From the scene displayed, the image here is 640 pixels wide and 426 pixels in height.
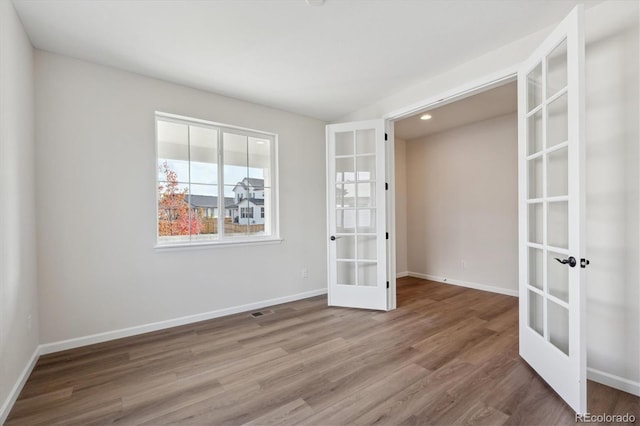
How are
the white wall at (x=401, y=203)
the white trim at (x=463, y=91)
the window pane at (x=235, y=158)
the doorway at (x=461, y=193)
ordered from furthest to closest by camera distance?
1. the white wall at (x=401, y=203)
2. the doorway at (x=461, y=193)
3. the window pane at (x=235, y=158)
4. the white trim at (x=463, y=91)

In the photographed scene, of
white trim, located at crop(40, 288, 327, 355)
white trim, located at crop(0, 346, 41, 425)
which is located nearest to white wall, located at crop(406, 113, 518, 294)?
white trim, located at crop(40, 288, 327, 355)

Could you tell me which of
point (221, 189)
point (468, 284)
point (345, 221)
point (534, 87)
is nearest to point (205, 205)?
point (221, 189)

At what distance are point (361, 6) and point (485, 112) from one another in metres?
2.90

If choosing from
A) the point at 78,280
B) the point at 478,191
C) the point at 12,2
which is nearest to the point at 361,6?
the point at 12,2

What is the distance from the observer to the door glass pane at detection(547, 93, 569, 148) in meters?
1.88

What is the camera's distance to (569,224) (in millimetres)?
1702

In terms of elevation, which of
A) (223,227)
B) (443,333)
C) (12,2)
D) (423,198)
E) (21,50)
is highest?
(12,2)

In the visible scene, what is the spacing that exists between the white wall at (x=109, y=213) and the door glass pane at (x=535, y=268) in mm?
2934

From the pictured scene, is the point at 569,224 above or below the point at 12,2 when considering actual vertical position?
below

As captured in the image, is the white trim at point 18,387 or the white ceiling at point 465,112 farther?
the white ceiling at point 465,112

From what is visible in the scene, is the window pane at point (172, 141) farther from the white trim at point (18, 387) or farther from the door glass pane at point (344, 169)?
the white trim at point (18, 387)

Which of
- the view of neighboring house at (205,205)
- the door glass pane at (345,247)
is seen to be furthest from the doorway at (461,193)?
the view of neighboring house at (205,205)

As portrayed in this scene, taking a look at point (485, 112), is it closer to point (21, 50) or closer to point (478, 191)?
point (478, 191)

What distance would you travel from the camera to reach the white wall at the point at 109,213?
2.53 meters
